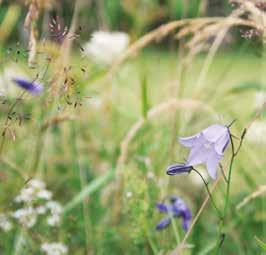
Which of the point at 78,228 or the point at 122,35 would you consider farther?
the point at 122,35

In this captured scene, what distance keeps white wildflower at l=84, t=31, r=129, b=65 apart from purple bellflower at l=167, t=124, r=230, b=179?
1766mm

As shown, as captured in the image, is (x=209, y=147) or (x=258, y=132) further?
(x=258, y=132)

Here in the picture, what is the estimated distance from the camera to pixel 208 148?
133 centimetres

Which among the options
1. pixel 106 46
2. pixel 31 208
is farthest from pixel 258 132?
pixel 31 208

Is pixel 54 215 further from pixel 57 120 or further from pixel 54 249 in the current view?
pixel 57 120

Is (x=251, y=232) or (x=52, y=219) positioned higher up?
(x=52, y=219)

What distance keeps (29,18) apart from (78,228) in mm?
823

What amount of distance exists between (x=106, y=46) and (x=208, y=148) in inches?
73.0

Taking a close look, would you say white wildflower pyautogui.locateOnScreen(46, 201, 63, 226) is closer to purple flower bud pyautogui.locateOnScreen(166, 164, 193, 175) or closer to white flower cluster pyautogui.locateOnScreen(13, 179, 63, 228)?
white flower cluster pyautogui.locateOnScreen(13, 179, 63, 228)

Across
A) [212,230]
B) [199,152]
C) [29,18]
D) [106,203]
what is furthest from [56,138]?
[199,152]

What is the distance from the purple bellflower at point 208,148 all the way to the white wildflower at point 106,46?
1.77 metres

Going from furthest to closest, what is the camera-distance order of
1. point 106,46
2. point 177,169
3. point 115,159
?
point 106,46 < point 115,159 < point 177,169

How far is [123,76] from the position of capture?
3270mm

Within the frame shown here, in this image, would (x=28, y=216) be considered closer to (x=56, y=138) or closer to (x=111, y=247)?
(x=111, y=247)
